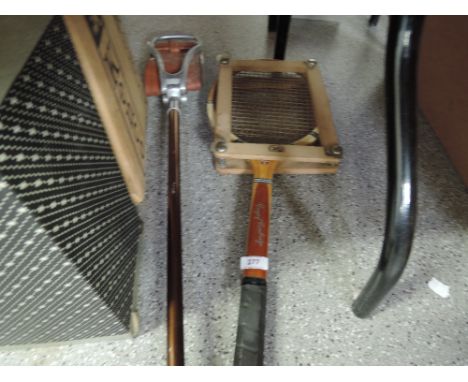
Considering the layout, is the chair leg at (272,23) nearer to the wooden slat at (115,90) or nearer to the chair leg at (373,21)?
the chair leg at (373,21)

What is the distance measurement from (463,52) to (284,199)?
0.45 meters

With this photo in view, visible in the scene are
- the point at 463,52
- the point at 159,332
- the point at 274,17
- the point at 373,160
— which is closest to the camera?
the point at 159,332

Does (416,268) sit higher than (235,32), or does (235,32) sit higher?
(235,32)

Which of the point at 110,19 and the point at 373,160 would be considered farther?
the point at 373,160

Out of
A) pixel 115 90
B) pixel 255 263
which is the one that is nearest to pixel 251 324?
pixel 255 263

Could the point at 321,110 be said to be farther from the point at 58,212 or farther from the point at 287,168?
the point at 58,212

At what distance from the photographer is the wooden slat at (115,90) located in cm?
50

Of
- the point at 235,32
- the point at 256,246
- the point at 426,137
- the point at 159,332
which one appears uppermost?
the point at 235,32

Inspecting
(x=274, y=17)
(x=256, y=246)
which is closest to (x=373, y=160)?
(x=256, y=246)

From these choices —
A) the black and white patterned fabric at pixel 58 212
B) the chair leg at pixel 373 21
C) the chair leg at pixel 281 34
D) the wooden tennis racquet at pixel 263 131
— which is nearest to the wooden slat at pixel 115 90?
the black and white patterned fabric at pixel 58 212

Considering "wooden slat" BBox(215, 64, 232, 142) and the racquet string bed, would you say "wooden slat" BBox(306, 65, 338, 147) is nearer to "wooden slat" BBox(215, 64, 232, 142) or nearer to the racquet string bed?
the racquet string bed

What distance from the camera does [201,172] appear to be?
791 mm

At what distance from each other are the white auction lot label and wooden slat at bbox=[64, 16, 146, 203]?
254 millimetres

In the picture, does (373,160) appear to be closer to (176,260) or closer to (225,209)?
(225,209)
